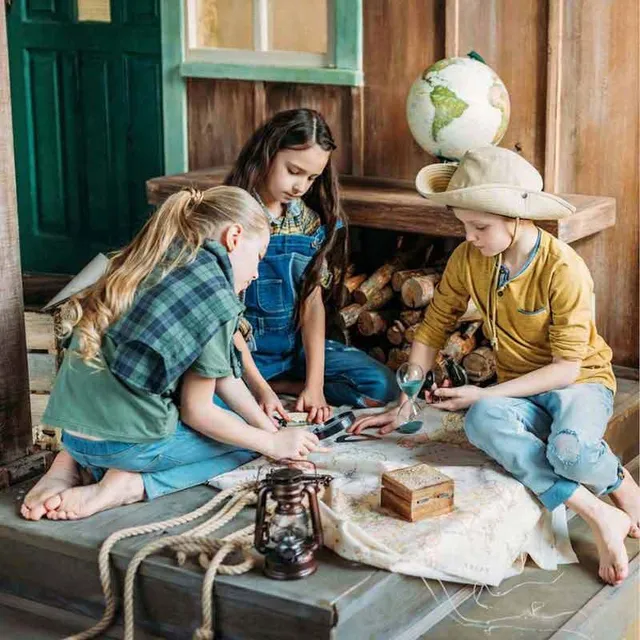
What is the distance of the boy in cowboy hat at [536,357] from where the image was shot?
3193 mm

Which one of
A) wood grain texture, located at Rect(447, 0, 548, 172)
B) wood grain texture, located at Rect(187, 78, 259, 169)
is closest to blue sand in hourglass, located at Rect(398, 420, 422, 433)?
wood grain texture, located at Rect(447, 0, 548, 172)

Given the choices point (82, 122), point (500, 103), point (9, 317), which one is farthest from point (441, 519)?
point (82, 122)

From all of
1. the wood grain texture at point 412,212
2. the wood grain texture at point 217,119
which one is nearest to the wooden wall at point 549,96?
the wood grain texture at point 412,212

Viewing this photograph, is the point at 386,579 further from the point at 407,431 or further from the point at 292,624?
the point at 407,431

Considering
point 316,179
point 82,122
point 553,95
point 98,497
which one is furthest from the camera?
point 82,122

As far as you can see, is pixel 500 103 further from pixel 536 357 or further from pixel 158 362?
pixel 158 362

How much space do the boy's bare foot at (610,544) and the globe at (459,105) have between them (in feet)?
4.97

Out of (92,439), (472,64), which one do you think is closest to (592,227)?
(472,64)

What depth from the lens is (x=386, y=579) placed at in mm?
2730

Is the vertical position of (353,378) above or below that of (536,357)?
below

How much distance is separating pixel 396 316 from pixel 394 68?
1.00m

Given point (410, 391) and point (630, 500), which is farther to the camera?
point (410, 391)

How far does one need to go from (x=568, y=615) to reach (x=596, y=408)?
25.0 inches

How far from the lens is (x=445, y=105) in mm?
4070
